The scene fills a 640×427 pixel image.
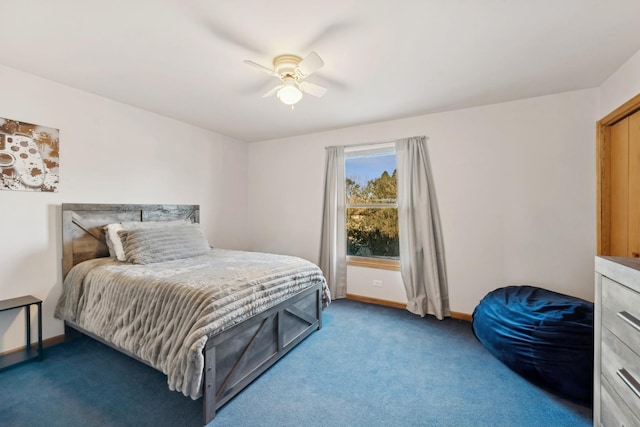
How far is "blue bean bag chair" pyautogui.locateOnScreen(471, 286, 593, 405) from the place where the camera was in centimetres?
170

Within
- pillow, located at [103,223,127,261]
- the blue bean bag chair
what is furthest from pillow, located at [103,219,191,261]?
the blue bean bag chair

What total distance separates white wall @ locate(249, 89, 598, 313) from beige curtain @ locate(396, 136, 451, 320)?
4.4 inches

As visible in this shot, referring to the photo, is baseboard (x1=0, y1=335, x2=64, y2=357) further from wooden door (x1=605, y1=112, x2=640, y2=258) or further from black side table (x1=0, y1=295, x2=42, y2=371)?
wooden door (x1=605, y1=112, x2=640, y2=258)

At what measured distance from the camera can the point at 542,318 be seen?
6.27ft

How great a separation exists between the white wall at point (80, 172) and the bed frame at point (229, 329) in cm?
10

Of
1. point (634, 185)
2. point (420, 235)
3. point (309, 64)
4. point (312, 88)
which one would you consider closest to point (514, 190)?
point (634, 185)

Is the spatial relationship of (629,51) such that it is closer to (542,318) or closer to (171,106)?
(542,318)

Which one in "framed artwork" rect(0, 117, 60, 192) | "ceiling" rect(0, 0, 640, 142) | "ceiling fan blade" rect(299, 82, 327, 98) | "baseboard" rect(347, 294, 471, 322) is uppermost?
"ceiling" rect(0, 0, 640, 142)

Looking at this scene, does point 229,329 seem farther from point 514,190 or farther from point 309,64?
point 514,190

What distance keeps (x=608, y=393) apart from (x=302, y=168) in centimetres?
359

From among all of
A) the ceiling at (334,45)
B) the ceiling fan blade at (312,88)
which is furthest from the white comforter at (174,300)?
the ceiling at (334,45)

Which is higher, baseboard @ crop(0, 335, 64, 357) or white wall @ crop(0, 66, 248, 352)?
white wall @ crop(0, 66, 248, 352)

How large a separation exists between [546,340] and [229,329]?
2152 millimetres

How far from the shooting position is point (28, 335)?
7.36ft
